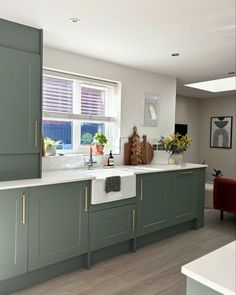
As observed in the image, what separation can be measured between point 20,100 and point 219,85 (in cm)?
468

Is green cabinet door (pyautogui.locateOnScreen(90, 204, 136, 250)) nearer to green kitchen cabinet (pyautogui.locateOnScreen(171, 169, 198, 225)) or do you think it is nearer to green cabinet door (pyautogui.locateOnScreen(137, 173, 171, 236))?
green cabinet door (pyautogui.locateOnScreen(137, 173, 171, 236))

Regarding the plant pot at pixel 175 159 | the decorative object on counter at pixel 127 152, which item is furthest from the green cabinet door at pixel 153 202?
the decorative object on counter at pixel 127 152

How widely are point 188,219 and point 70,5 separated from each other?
10.4 ft

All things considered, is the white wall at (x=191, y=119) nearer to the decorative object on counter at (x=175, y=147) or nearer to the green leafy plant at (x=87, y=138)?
the decorative object on counter at (x=175, y=147)

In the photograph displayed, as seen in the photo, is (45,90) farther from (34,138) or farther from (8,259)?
(8,259)

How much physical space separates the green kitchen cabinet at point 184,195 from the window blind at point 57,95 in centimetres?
173

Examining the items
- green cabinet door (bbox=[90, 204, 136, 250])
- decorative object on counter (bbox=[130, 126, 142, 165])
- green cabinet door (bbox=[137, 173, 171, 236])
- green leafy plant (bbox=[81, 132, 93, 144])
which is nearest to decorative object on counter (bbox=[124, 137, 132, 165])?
decorative object on counter (bbox=[130, 126, 142, 165])

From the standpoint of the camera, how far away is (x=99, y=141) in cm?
372

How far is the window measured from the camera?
338cm

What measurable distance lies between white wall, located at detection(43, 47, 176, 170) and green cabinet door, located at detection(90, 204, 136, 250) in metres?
1.29

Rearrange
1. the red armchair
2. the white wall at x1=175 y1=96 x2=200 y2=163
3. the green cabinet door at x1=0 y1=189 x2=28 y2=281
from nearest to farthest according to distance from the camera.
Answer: the green cabinet door at x1=0 y1=189 x2=28 y2=281, the red armchair, the white wall at x1=175 y1=96 x2=200 y2=163

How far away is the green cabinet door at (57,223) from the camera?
8.09ft

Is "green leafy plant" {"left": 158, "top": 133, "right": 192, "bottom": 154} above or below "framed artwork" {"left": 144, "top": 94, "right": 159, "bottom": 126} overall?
below

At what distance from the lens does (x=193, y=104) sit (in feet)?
23.0
